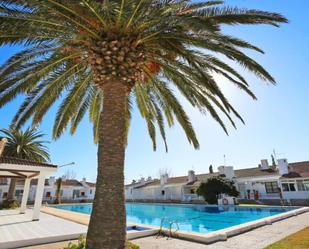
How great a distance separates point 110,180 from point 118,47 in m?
3.65

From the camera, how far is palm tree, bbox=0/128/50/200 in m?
25.7

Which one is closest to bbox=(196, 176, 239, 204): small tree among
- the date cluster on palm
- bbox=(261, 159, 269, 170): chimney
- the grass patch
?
bbox=(261, 159, 269, 170): chimney

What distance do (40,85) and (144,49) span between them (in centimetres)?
453

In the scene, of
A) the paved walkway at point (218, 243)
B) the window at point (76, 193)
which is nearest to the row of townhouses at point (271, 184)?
the paved walkway at point (218, 243)

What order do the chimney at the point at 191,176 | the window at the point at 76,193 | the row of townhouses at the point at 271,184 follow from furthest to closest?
the window at the point at 76,193
the chimney at the point at 191,176
the row of townhouses at the point at 271,184

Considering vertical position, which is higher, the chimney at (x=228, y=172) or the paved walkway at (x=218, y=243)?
the chimney at (x=228, y=172)

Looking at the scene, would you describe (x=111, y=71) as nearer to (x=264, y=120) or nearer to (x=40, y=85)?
(x=40, y=85)

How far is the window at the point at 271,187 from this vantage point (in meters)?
32.0

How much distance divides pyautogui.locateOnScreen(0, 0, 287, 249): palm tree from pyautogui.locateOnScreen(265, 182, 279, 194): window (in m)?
29.1

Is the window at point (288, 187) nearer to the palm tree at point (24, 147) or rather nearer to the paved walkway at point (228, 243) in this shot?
the paved walkway at point (228, 243)

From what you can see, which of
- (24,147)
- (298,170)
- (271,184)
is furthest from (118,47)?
(298,170)

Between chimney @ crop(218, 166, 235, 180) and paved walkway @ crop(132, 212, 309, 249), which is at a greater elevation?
chimney @ crop(218, 166, 235, 180)

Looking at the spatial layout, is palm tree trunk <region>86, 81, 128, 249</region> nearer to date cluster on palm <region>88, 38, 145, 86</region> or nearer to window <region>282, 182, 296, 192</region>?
date cluster on palm <region>88, 38, 145, 86</region>

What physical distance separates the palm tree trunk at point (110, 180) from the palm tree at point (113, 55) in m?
0.02
